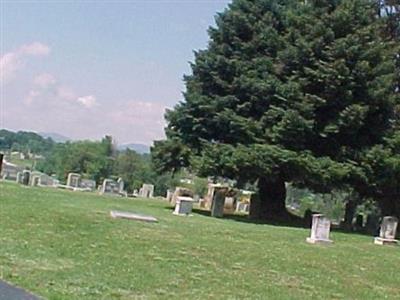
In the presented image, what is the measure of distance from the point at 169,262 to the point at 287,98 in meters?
16.7

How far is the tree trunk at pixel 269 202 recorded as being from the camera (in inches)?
1220

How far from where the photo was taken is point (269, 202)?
31.5 metres

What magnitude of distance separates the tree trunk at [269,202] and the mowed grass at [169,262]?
1157 centimetres

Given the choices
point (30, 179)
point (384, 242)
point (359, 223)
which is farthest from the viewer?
point (30, 179)

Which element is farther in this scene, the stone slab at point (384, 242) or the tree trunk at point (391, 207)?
the tree trunk at point (391, 207)

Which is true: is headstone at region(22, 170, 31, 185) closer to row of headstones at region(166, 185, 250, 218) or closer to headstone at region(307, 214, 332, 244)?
row of headstones at region(166, 185, 250, 218)

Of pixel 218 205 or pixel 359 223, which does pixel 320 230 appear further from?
pixel 359 223

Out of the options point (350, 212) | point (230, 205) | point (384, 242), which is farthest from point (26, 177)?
point (384, 242)

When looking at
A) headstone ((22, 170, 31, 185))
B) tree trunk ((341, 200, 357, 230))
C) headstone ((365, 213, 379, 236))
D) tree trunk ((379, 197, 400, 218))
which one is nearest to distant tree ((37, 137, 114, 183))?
headstone ((22, 170, 31, 185))

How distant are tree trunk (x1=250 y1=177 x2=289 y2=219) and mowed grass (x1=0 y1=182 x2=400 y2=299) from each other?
11572mm

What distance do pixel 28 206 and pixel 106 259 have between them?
911 cm

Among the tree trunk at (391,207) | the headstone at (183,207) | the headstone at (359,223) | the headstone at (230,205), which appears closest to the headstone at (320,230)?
the headstone at (183,207)

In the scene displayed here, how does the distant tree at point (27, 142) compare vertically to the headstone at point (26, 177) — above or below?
above

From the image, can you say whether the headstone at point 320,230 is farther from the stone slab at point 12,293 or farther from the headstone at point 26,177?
the headstone at point 26,177
